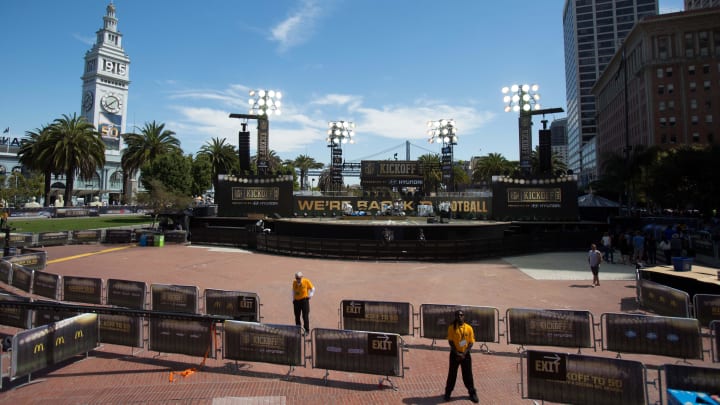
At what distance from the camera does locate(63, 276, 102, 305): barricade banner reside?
12.4m

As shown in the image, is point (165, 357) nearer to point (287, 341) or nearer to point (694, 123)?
point (287, 341)

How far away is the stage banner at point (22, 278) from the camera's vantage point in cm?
1374

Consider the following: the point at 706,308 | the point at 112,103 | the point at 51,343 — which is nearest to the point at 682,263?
the point at 706,308

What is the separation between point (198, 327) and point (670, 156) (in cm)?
5238

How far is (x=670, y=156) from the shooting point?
42.1 meters

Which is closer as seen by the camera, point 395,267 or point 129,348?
point 129,348

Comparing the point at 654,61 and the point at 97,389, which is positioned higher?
the point at 654,61

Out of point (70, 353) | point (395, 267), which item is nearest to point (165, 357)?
point (70, 353)

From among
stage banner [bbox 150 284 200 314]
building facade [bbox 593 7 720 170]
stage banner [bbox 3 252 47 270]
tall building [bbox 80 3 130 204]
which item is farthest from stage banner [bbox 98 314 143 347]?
tall building [bbox 80 3 130 204]

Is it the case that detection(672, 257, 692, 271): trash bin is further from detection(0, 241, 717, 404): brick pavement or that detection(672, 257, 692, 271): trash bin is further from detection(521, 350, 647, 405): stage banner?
detection(521, 350, 647, 405): stage banner

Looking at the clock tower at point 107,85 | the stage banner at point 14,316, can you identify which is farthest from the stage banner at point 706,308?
the clock tower at point 107,85

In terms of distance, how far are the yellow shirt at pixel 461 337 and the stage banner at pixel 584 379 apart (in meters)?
1.05

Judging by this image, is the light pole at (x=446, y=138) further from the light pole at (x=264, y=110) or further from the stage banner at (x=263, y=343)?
the stage banner at (x=263, y=343)

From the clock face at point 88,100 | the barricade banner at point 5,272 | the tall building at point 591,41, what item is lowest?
the barricade banner at point 5,272
